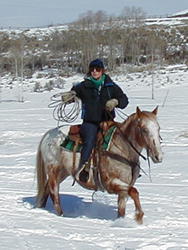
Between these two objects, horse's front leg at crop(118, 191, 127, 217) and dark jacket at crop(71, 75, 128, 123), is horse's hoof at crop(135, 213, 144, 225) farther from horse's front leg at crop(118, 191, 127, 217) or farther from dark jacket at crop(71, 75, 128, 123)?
dark jacket at crop(71, 75, 128, 123)

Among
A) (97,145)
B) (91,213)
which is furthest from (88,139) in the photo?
(91,213)

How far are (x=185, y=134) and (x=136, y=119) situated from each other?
494 inches

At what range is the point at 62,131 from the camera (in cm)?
796

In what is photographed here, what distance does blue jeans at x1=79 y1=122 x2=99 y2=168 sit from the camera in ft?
24.3

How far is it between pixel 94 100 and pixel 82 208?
70.0 inches

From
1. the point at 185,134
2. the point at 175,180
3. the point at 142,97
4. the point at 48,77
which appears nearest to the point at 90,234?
the point at 175,180

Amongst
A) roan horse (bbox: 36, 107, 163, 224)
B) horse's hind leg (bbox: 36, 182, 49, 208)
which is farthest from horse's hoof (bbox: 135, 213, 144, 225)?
horse's hind leg (bbox: 36, 182, 49, 208)

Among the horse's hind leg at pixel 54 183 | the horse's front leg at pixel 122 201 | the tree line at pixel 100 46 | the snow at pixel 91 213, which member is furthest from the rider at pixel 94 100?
the tree line at pixel 100 46

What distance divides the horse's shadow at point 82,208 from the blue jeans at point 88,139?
86 cm

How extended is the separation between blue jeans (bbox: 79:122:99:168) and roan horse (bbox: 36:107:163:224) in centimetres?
14

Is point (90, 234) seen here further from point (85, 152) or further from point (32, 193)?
point (32, 193)

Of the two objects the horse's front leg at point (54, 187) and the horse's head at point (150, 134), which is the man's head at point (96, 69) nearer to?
the horse's head at point (150, 134)

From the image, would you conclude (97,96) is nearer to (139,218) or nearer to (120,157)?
(120,157)

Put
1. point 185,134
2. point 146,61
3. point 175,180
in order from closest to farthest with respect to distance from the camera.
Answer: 1. point 175,180
2. point 185,134
3. point 146,61
